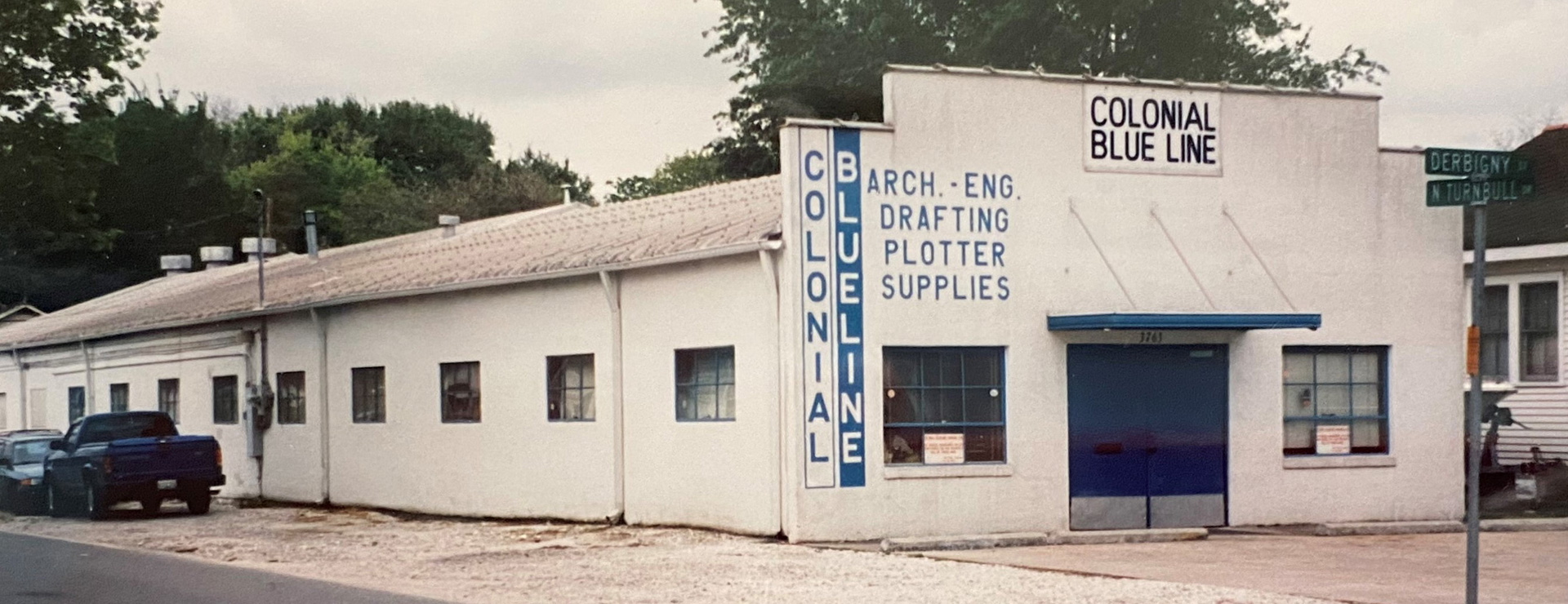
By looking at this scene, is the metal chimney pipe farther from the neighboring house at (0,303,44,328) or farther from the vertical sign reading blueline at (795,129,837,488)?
the vertical sign reading blueline at (795,129,837,488)

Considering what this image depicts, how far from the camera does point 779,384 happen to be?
18.8 m

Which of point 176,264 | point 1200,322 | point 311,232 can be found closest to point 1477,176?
point 1200,322

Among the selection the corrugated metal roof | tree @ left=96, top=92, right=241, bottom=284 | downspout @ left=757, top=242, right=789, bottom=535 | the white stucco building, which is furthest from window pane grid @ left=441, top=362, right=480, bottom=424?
tree @ left=96, top=92, right=241, bottom=284

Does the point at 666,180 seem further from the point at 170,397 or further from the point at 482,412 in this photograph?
the point at 482,412

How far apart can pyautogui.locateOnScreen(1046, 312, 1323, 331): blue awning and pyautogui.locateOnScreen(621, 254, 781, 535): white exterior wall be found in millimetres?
3330

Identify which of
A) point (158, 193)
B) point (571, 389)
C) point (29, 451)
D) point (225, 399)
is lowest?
point (29, 451)

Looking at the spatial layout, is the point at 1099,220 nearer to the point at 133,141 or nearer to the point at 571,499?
the point at 571,499

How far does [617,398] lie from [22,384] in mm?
26704

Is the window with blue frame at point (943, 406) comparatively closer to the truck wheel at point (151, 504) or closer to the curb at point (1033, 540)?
the curb at point (1033, 540)

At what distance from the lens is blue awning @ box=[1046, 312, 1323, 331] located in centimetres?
1914

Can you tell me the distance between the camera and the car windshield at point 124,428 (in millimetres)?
28000

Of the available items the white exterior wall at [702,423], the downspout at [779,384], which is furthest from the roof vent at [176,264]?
the downspout at [779,384]

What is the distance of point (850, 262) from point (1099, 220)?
10.2ft

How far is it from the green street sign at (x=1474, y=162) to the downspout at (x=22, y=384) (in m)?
37.4
